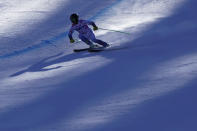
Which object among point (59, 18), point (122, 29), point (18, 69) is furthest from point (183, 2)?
point (18, 69)

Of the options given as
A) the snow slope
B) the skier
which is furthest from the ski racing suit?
the snow slope

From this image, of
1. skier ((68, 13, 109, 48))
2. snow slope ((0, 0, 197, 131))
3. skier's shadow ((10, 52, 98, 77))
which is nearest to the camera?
snow slope ((0, 0, 197, 131))

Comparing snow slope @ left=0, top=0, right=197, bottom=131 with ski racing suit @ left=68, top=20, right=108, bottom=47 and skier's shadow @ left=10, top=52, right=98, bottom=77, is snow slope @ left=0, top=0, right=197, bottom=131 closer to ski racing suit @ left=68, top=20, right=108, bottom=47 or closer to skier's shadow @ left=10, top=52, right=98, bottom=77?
skier's shadow @ left=10, top=52, right=98, bottom=77

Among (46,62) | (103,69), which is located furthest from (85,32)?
(103,69)

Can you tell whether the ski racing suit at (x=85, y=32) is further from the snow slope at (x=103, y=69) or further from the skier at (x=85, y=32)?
the snow slope at (x=103, y=69)

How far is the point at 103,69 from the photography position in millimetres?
8062

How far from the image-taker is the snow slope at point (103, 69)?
5.95 meters

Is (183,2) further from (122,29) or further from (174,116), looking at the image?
(174,116)

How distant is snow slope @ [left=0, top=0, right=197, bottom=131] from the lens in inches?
234

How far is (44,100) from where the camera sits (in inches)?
273

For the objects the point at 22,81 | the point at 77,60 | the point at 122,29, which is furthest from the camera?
the point at 122,29

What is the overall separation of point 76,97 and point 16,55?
3.53 m

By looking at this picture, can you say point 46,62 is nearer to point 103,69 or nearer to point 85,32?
point 85,32

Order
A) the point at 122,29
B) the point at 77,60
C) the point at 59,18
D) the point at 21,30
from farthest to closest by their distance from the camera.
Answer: the point at 59,18, the point at 21,30, the point at 122,29, the point at 77,60
